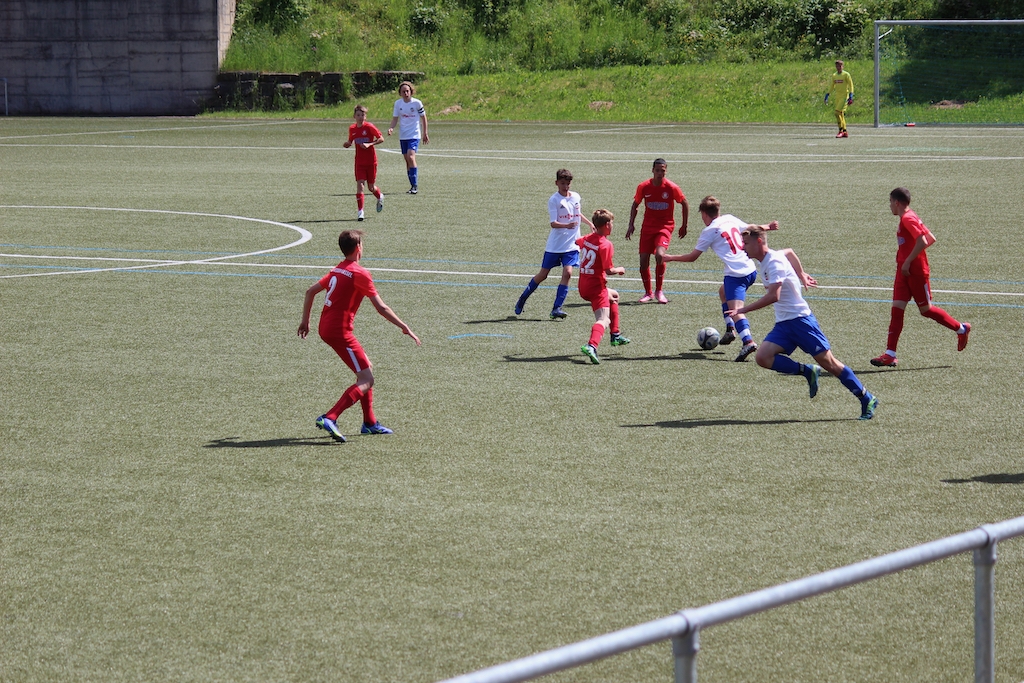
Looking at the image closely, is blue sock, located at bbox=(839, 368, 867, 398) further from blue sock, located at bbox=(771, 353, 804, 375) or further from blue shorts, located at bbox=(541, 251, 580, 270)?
blue shorts, located at bbox=(541, 251, 580, 270)

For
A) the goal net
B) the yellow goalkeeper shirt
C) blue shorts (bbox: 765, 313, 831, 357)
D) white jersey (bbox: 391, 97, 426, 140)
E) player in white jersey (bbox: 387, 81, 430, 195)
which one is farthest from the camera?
the goal net

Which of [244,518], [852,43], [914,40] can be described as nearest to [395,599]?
[244,518]

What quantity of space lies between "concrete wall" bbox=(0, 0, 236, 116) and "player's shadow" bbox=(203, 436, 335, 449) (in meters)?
51.1

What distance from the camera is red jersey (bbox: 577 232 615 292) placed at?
43.6 ft

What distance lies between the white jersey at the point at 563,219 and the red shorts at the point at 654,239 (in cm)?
103

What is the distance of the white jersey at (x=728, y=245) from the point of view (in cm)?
1355

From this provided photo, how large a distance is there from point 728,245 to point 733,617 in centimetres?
1038

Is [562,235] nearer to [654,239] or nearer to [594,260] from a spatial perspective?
[654,239]

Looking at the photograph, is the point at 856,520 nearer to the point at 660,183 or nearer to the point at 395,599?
the point at 395,599

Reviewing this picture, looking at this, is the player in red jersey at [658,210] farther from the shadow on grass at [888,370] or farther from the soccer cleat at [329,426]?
the soccer cleat at [329,426]

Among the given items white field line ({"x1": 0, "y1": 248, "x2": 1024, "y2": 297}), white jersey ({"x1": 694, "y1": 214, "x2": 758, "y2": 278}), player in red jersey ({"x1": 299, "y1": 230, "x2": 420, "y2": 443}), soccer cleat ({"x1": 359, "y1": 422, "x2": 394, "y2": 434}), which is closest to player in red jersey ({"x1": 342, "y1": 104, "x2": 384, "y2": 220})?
white field line ({"x1": 0, "y1": 248, "x2": 1024, "y2": 297})

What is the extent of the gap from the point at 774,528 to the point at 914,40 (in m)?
43.7

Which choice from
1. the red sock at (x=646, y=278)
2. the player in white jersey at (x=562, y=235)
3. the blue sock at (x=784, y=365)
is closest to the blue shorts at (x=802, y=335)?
the blue sock at (x=784, y=365)

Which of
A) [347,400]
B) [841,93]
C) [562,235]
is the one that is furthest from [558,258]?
[841,93]
